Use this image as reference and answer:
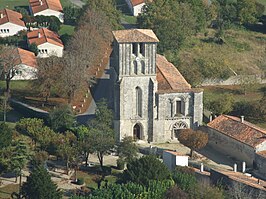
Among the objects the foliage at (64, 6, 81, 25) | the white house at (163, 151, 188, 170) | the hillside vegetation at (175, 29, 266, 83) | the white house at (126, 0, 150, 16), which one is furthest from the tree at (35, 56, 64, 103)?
the white house at (126, 0, 150, 16)

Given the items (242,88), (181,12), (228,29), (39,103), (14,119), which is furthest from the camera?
(228,29)

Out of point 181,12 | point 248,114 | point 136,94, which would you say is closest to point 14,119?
point 136,94

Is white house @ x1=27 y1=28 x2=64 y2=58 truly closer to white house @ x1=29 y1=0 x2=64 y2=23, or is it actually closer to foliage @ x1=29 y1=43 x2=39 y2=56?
foliage @ x1=29 y1=43 x2=39 y2=56

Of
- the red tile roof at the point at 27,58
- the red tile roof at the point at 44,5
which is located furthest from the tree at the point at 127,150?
the red tile roof at the point at 44,5

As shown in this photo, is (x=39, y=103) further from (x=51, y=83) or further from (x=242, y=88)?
(x=242, y=88)

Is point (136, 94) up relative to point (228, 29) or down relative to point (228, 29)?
down
